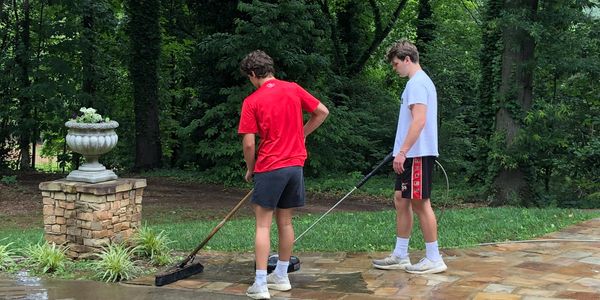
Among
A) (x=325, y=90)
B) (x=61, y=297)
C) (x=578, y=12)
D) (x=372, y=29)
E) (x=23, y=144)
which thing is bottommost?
(x=61, y=297)

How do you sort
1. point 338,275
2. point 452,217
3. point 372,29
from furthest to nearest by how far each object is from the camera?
point 372,29 → point 452,217 → point 338,275

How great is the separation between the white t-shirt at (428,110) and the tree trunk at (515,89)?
20.5 ft

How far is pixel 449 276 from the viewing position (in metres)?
4.45

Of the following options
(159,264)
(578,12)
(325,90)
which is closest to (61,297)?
(159,264)

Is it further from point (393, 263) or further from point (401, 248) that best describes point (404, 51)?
point (393, 263)

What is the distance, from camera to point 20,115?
16.1 meters

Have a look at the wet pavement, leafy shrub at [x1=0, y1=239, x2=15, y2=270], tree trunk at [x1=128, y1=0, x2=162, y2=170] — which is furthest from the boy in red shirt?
tree trunk at [x1=128, y1=0, x2=162, y2=170]

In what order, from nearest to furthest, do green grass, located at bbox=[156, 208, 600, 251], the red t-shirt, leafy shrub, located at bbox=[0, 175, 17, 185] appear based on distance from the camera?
the red t-shirt
green grass, located at bbox=[156, 208, 600, 251]
leafy shrub, located at bbox=[0, 175, 17, 185]

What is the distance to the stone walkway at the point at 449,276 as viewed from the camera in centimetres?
403

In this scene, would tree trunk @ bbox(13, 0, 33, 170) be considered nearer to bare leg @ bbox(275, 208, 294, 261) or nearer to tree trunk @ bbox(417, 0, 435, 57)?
tree trunk @ bbox(417, 0, 435, 57)

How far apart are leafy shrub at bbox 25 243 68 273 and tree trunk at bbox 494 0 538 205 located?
25.9 ft

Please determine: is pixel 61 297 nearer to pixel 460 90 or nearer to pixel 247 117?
pixel 247 117

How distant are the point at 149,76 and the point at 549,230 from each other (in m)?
11.9

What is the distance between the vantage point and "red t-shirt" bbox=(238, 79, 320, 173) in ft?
12.8
